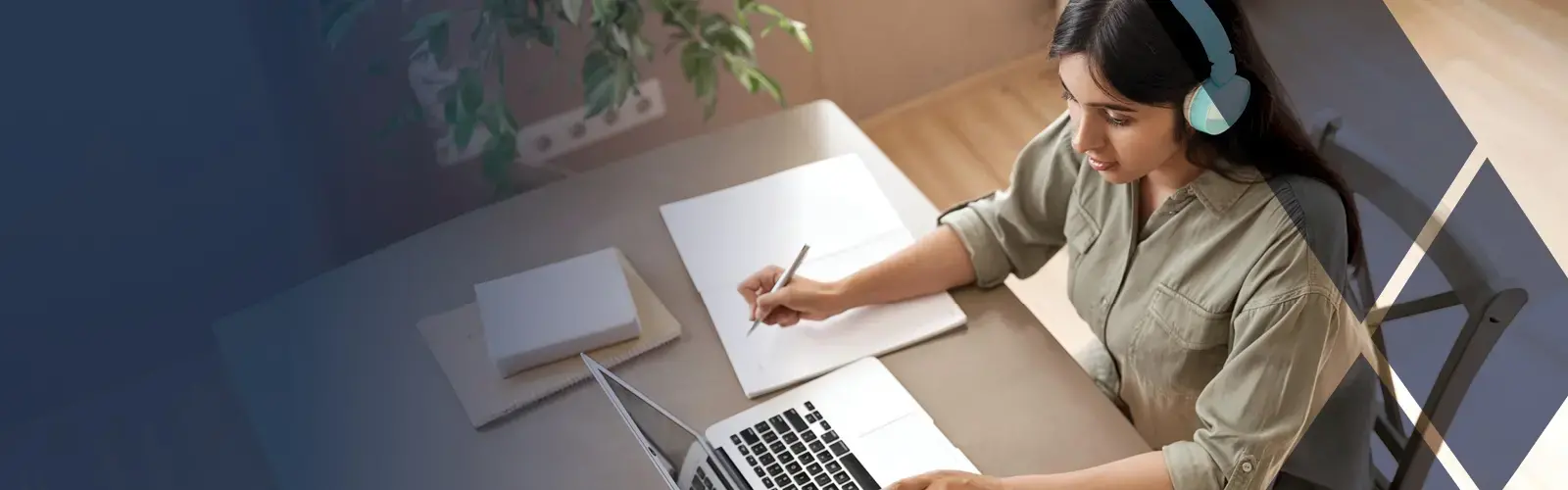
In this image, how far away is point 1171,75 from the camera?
0.83 m

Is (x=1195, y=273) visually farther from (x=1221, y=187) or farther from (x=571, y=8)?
(x=571, y=8)

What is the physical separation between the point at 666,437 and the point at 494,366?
0.25 metres

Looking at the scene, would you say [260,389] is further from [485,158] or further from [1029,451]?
[1029,451]

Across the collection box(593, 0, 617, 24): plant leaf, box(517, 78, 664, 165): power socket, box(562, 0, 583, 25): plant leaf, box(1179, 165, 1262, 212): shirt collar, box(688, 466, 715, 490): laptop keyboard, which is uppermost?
box(562, 0, 583, 25): plant leaf

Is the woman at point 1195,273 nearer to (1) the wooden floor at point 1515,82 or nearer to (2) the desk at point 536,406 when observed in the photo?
(2) the desk at point 536,406

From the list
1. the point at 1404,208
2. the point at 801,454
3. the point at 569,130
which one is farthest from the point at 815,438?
the point at 569,130

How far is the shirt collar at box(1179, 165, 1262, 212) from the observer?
3.08 ft

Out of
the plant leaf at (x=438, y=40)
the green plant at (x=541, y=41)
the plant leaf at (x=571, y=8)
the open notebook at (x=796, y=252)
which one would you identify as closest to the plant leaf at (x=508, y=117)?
the green plant at (x=541, y=41)

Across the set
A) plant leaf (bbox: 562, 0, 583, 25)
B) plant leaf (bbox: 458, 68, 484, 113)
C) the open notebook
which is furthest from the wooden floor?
plant leaf (bbox: 458, 68, 484, 113)

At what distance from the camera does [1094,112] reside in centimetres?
91

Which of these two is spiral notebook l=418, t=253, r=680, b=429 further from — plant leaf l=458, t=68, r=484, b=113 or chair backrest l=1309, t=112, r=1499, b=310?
chair backrest l=1309, t=112, r=1499, b=310

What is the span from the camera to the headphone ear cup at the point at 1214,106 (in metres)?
0.78

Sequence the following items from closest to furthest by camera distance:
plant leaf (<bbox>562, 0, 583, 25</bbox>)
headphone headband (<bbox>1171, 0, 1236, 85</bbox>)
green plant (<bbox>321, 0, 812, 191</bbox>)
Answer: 1. headphone headband (<bbox>1171, 0, 1236, 85</bbox>)
2. plant leaf (<bbox>562, 0, 583, 25</bbox>)
3. green plant (<bbox>321, 0, 812, 191</bbox>)

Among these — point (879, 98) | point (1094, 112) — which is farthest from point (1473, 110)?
point (879, 98)
